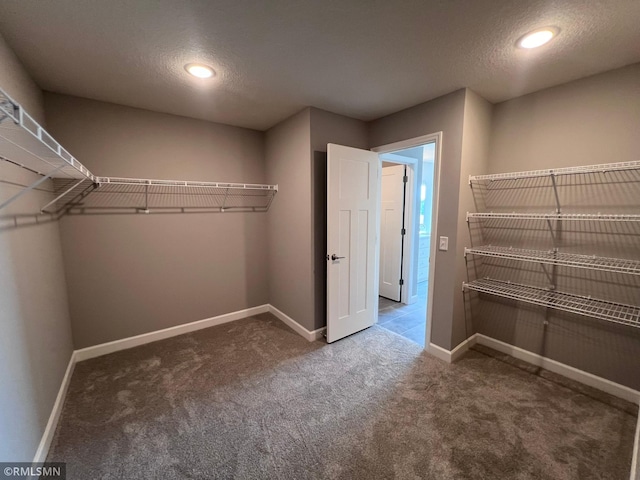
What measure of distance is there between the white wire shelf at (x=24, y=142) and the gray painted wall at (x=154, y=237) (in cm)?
76

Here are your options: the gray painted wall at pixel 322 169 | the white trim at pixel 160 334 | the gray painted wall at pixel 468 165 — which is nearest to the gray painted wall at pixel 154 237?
the white trim at pixel 160 334

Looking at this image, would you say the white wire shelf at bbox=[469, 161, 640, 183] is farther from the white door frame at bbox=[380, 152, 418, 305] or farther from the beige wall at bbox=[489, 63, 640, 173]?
the white door frame at bbox=[380, 152, 418, 305]

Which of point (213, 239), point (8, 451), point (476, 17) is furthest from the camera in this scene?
point (213, 239)

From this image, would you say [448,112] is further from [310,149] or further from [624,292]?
[624,292]

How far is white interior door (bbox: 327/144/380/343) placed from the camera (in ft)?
8.75

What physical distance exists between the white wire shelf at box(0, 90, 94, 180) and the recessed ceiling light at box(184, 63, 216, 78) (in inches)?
37.7

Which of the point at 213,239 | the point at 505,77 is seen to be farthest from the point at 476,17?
the point at 213,239

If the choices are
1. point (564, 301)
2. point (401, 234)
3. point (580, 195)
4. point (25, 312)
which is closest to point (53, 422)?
point (25, 312)

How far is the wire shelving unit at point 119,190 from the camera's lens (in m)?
1.43

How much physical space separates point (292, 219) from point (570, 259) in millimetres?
2462

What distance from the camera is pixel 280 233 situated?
3264 millimetres

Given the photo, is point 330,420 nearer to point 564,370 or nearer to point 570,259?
point 564,370

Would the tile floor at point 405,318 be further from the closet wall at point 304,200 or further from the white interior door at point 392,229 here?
the closet wall at point 304,200

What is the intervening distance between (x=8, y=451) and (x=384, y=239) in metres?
3.92
